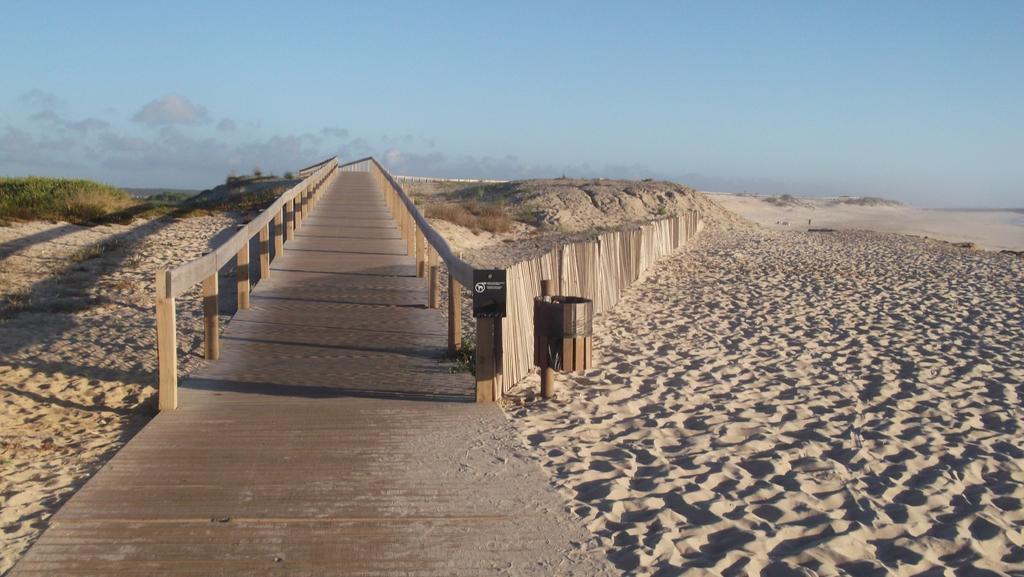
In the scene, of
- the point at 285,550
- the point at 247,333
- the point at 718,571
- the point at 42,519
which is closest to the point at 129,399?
the point at 247,333

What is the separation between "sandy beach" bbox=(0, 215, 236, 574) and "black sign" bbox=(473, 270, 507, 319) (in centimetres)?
266

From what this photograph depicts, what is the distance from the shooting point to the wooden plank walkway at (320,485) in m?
4.04

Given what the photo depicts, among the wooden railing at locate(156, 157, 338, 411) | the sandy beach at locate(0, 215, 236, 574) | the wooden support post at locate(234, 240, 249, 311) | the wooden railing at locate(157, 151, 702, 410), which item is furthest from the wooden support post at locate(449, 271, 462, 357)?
the wooden support post at locate(234, 240, 249, 311)

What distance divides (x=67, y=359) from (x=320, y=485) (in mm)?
4912

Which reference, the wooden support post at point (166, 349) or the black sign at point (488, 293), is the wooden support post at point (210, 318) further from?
the black sign at point (488, 293)

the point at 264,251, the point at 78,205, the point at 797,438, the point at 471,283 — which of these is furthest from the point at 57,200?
the point at 797,438

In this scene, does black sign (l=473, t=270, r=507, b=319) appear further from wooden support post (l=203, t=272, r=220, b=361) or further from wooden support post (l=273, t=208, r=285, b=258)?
wooden support post (l=273, t=208, r=285, b=258)

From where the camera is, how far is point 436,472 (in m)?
5.19

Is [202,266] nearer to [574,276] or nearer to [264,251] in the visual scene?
[574,276]

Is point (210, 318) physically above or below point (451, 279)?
below

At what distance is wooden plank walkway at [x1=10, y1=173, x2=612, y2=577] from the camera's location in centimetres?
404

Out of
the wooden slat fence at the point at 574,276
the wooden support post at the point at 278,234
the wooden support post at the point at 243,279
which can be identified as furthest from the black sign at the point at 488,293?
the wooden support post at the point at 278,234

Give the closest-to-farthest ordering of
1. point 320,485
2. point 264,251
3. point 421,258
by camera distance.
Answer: point 320,485 → point 264,251 → point 421,258

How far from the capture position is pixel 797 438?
6.30m
